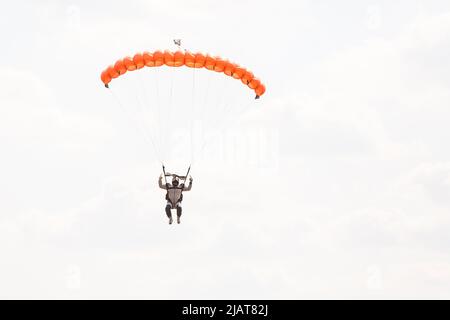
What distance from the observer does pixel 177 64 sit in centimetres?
5569

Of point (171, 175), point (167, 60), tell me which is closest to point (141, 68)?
point (167, 60)

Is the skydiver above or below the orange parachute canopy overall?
below

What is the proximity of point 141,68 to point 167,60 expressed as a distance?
1.38 m

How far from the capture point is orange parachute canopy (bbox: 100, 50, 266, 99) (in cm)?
5550

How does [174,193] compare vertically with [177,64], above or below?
below

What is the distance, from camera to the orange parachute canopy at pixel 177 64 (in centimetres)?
5550

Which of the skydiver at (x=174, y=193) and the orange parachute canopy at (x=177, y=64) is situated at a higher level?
the orange parachute canopy at (x=177, y=64)

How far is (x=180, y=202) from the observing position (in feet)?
183
